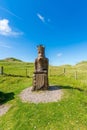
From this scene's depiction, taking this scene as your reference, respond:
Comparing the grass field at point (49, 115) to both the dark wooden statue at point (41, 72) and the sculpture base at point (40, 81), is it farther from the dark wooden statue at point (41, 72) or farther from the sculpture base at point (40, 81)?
the dark wooden statue at point (41, 72)

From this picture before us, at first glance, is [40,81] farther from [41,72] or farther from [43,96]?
[43,96]

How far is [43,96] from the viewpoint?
58.6ft

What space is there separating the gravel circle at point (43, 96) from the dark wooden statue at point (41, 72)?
72cm

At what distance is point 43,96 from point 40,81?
2349mm

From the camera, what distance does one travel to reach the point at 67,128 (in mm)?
12445

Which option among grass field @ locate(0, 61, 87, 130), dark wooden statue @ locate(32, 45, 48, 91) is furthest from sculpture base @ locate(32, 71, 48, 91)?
grass field @ locate(0, 61, 87, 130)

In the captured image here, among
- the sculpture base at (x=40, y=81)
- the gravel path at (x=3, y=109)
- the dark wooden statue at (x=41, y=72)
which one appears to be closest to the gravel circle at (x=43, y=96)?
the sculpture base at (x=40, y=81)

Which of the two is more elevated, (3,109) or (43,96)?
(43,96)

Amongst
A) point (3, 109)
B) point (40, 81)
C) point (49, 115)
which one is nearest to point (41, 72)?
point (40, 81)

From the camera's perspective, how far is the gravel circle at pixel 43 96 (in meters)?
17.0

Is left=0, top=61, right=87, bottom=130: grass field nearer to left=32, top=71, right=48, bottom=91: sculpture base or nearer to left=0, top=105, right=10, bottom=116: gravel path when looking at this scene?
left=0, top=105, right=10, bottom=116: gravel path

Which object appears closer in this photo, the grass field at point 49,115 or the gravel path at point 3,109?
the grass field at point 49,115

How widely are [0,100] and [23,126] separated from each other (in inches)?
289

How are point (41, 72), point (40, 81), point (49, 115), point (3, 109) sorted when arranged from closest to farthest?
point (49, 115), point (3, 109), point (40, 81), point (41, 72)
